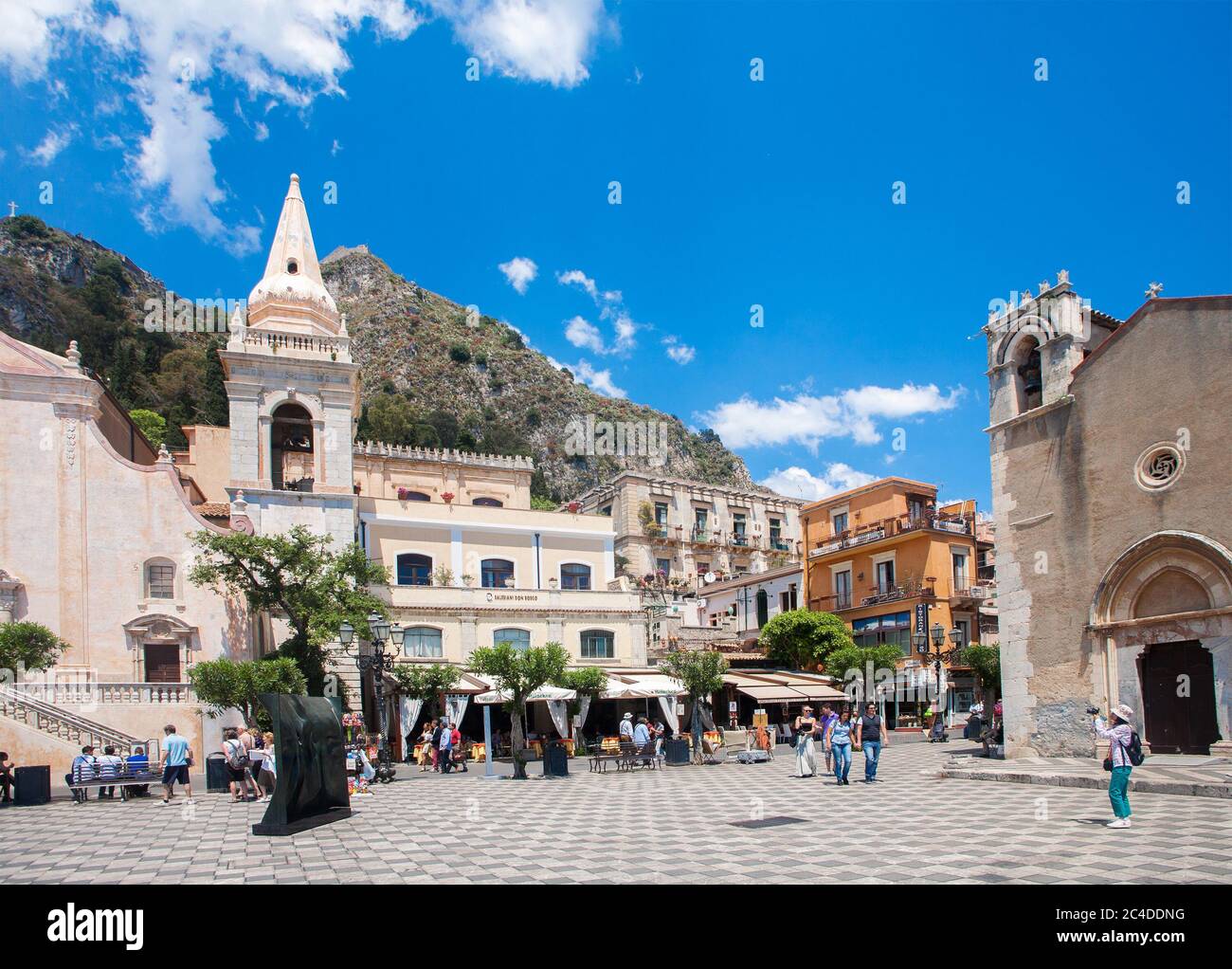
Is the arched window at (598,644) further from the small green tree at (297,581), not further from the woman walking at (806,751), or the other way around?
the woman walking at (806,751)

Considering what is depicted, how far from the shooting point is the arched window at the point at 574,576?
133ft

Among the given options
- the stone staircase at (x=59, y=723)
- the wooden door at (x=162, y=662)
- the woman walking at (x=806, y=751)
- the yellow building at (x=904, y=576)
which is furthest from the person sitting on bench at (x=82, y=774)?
the yellow building at (x=904, y=576)

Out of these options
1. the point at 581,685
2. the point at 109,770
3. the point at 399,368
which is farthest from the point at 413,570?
the point at 399,368

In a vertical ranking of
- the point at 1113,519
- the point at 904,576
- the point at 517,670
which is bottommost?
the point at 517,670

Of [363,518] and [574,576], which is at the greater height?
[363,518]

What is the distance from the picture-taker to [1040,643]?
826 inches

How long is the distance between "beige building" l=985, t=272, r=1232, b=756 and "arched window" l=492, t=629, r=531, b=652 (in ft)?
63.0

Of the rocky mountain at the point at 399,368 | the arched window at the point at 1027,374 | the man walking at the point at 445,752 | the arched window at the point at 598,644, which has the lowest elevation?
the man walking at the point at 445,752

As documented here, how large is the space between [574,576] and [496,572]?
352 centimetres

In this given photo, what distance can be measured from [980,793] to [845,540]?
30.7 metres

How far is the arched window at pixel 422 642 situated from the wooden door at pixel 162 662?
7.97 m

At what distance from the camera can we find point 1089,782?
16484 mm

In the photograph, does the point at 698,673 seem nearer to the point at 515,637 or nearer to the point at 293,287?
the point at 515,637
